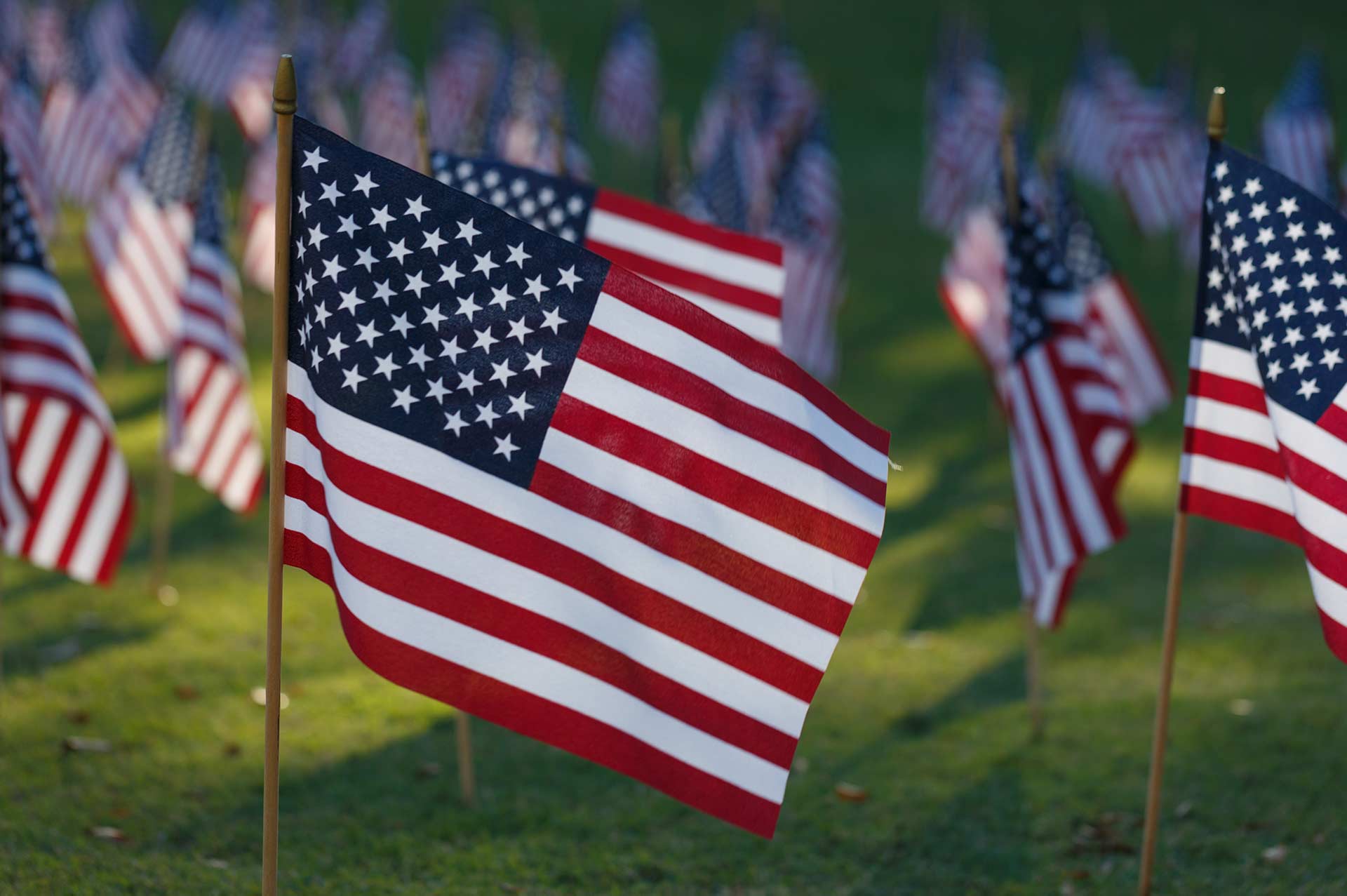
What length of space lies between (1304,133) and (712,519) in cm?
1351

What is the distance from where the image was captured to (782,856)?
6.26m

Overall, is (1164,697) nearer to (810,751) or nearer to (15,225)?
(810,751)

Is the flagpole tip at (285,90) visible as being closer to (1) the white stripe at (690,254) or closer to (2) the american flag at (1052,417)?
(1) the white stripe at (690,254)

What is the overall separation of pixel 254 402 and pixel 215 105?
1498cm

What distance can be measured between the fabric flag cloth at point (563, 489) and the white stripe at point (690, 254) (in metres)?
2.81

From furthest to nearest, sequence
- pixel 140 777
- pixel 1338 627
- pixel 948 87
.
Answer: pixel 948 87 → pixel 140 777 → pixel 1338 627

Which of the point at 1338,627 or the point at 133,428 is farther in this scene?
the point at 133,428

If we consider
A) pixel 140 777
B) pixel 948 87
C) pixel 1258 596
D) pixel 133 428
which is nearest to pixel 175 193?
pixel 133 428

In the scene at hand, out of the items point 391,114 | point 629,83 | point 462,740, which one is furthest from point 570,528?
point 629,83

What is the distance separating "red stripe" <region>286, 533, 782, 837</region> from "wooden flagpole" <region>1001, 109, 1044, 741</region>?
132 inches

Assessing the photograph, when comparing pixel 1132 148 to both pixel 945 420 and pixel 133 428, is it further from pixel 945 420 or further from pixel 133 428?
pixel 133 428

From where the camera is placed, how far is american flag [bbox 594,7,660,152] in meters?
24.8

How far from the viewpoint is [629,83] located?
81.2ft

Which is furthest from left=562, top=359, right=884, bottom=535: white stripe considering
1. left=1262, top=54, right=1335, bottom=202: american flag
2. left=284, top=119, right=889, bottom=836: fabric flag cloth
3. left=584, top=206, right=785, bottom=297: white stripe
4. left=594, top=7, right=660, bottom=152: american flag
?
left=594, top=7, right=660, bottom=152: american flag
